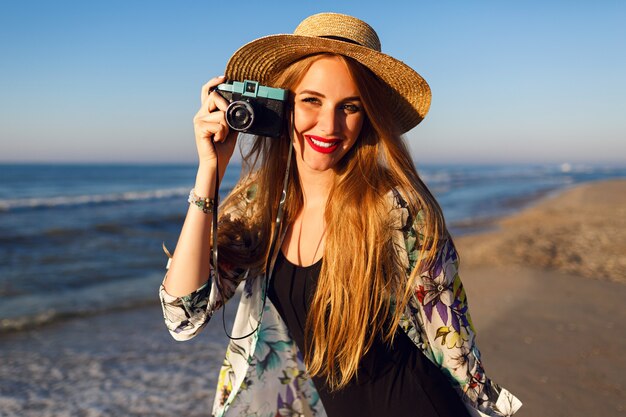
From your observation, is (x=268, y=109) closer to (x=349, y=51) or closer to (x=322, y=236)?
(x=349, y=51)

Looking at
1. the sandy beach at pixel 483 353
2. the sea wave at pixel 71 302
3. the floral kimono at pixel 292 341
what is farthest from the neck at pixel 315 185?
the sea wave at pixel 71 302

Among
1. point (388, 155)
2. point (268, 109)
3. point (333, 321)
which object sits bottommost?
point (333, 321)

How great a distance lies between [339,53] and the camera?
1.79m

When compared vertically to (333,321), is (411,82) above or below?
above

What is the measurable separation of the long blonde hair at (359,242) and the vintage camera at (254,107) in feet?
0.41

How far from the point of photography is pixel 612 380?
3170 millimetres

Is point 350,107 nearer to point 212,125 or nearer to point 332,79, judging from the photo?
point 332,79

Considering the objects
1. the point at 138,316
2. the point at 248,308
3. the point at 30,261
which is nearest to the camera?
the point at 248,308

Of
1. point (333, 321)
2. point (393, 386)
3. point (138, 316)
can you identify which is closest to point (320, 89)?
point (333, 321)

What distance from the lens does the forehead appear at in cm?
179

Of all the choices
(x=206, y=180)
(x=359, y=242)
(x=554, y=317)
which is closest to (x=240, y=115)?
(x=206, y=180)

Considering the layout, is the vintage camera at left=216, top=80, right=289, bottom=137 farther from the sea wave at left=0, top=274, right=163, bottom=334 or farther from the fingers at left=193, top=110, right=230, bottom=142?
the sea wave at left=0, top=274, right=163, bottom=334

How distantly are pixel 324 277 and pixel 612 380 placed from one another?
2408 mm

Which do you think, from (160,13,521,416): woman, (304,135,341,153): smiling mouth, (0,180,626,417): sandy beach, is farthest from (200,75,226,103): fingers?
(0,180,626,417): sandy beach
